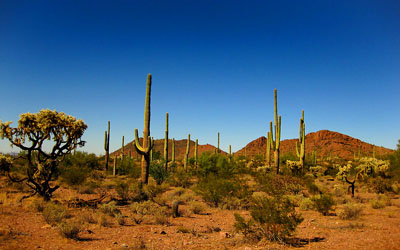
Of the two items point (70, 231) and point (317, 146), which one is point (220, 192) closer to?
point (70, 231)

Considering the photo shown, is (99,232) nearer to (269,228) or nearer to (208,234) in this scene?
(208,234)

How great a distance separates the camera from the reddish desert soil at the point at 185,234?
265 inches

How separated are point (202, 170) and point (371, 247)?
1958cm

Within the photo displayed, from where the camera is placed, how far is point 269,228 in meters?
7.36

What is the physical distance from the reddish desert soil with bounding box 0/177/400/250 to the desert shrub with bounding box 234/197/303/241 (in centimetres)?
30

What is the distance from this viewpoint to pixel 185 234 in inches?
320

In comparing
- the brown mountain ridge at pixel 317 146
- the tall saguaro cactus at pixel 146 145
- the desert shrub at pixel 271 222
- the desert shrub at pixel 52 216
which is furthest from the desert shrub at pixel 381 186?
the brown mountain ridge at pixel 317 146

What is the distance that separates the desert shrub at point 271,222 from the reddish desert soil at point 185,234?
0.97 feet

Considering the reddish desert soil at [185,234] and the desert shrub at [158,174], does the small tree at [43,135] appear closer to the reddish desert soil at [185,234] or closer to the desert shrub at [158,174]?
the reddish desert soil at [185,234]

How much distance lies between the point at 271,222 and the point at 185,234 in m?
2.59

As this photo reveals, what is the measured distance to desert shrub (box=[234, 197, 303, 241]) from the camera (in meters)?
7.04

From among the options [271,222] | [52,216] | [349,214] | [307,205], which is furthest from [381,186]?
[52,216]

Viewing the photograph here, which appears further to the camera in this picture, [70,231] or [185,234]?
[185,234]

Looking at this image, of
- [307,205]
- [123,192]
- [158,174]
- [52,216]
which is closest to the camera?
[52,216]
